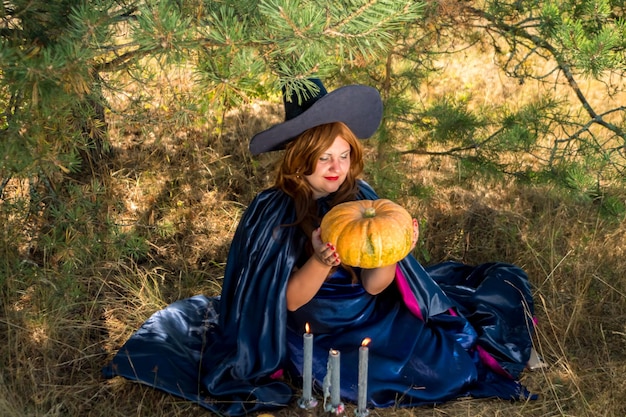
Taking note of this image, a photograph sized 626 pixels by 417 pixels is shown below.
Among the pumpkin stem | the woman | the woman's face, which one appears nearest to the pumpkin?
the pumpkin stem

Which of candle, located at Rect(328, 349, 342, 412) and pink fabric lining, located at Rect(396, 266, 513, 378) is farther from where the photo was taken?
pink fabric lining, located at Rect(396, 266, 513, 378)

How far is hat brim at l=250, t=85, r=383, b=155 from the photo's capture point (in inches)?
102

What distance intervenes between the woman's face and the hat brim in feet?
0.33

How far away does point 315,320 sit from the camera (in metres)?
2.88

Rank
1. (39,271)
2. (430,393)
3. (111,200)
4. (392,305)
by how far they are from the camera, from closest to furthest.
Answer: (430,393)
(392,305)
(39,271)
(111,200)

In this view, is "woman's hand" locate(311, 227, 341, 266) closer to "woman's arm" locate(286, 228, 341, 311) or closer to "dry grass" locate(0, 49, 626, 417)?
"woman's arm" locate(286, 228, 341, 311)

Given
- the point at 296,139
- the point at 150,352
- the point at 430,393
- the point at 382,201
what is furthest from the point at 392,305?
the point at 150,352

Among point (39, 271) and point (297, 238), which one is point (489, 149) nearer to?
point (297, 238)

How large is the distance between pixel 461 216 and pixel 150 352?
2102 mm

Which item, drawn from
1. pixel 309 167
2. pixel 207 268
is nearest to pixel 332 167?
pixel 309 167

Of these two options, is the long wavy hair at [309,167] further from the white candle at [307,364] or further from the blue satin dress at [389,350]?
the white candle at [307,364]

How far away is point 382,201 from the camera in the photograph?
8.50ft

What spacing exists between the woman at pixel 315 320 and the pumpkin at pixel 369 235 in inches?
5.9

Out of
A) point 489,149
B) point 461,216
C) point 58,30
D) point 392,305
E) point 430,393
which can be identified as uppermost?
point 58,30
